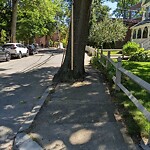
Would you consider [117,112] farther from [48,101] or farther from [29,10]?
[29,10]

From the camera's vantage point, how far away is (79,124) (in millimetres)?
5371

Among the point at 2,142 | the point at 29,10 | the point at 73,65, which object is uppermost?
the point at 29,10

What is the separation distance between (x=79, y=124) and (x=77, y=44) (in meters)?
5.40

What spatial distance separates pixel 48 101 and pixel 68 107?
0.88m

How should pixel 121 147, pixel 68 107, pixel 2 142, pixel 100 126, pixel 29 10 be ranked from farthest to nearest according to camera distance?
pixel 29 10, pixel 68 107, pixel 100 126, pixel 2 142, pixel 121 147

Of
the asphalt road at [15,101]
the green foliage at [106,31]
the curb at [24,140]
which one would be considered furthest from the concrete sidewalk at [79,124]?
the green foliage at [106,31]

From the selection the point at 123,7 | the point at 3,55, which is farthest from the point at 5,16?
the point at 123,7

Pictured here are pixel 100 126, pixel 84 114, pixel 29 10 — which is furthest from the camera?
pixel 29 10

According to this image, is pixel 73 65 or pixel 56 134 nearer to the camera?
pixel 56 134

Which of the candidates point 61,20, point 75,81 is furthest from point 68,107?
point 61,20

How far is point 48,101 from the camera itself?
288 inches

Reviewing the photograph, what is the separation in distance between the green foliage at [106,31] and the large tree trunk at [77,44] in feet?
91.1

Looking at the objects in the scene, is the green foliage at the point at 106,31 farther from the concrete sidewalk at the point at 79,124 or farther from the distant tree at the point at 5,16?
the concrete sidewalk at the point at 79,124

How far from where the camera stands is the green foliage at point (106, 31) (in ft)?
124
